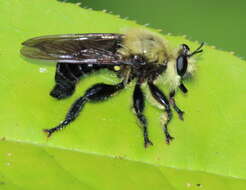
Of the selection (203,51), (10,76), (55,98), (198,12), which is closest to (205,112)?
(203,51)

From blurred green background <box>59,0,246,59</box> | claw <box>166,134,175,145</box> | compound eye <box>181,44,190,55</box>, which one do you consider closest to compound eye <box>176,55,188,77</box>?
compound eye <box>181,44,190,55</box>

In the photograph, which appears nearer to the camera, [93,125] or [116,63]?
[93,125]

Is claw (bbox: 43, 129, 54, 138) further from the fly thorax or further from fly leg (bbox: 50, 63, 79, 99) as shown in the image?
the fly thorax

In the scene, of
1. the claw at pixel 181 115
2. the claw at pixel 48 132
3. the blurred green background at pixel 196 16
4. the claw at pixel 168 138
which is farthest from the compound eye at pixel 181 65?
the blurred green background at pixel 196 16

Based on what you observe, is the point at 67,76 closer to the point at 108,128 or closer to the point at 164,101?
the point at 108,128

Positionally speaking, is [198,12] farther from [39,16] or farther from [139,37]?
[39,16]

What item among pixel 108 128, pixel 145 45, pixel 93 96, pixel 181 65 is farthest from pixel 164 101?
pixel 108 128

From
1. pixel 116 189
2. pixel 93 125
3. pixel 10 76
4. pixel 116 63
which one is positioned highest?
pixel 116 63

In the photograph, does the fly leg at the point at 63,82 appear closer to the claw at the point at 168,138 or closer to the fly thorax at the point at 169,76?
the fly thorax at the point at 169,76
